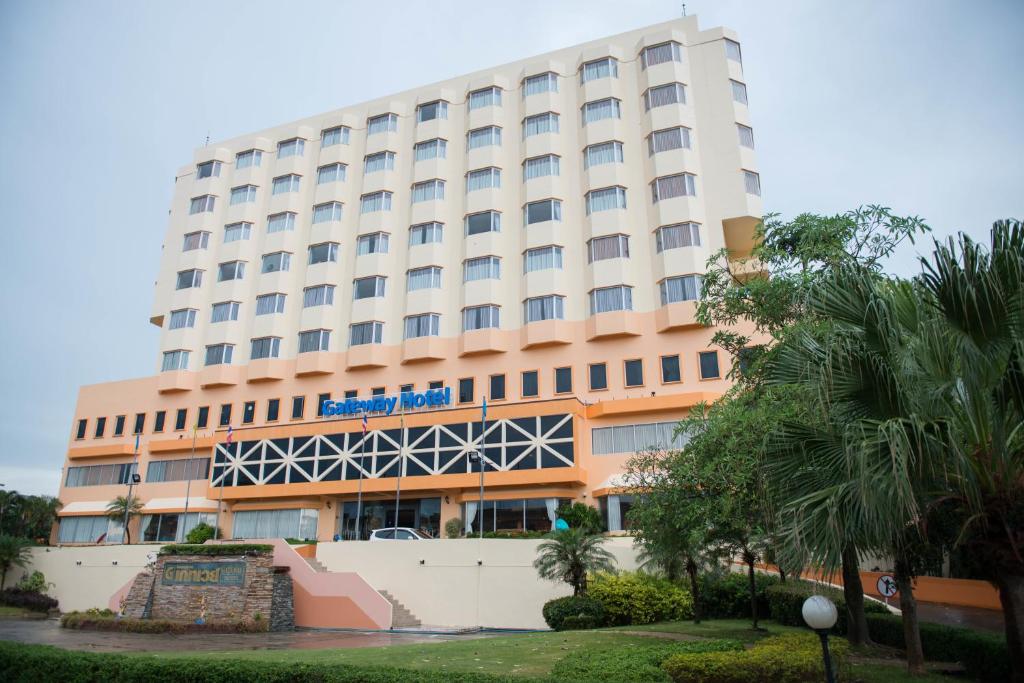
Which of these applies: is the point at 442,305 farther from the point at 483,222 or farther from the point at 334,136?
the point at 334,136

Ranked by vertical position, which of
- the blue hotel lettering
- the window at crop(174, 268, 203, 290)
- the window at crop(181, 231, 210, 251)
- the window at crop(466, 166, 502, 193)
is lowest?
the blue hotel lettering

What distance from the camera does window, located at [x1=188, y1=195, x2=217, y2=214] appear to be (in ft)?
177

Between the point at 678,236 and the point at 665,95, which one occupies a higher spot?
the point at 665,95

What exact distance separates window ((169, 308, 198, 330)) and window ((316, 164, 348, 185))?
42.0 feet

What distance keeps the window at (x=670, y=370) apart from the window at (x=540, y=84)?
2010 centimetres

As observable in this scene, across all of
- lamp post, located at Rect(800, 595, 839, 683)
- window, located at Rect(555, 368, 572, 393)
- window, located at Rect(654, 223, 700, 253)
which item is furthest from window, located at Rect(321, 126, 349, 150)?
lamp post, located at Rect(800, 595, 839, 683)

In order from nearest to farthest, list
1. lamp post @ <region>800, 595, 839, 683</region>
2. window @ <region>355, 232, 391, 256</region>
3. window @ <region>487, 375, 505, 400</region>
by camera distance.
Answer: lamp post @ <region>800, 595, 839, 683</region>
window @ <region>487, 375, 505, 400</region>
window @ <region>355, 232, 391, 256</region>

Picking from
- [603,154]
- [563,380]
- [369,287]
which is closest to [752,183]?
[603,154]

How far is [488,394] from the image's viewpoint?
138ft

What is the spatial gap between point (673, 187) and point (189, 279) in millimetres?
34433

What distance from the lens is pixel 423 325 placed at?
4456 cm

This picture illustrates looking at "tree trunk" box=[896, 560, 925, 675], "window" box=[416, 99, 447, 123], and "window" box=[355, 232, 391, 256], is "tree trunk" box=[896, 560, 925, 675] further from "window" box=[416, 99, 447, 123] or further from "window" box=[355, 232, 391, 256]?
"window" box=[416, 99, 447, 123]

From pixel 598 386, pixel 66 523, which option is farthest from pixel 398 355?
pixel 66 523

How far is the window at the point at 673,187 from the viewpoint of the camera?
136 feet
